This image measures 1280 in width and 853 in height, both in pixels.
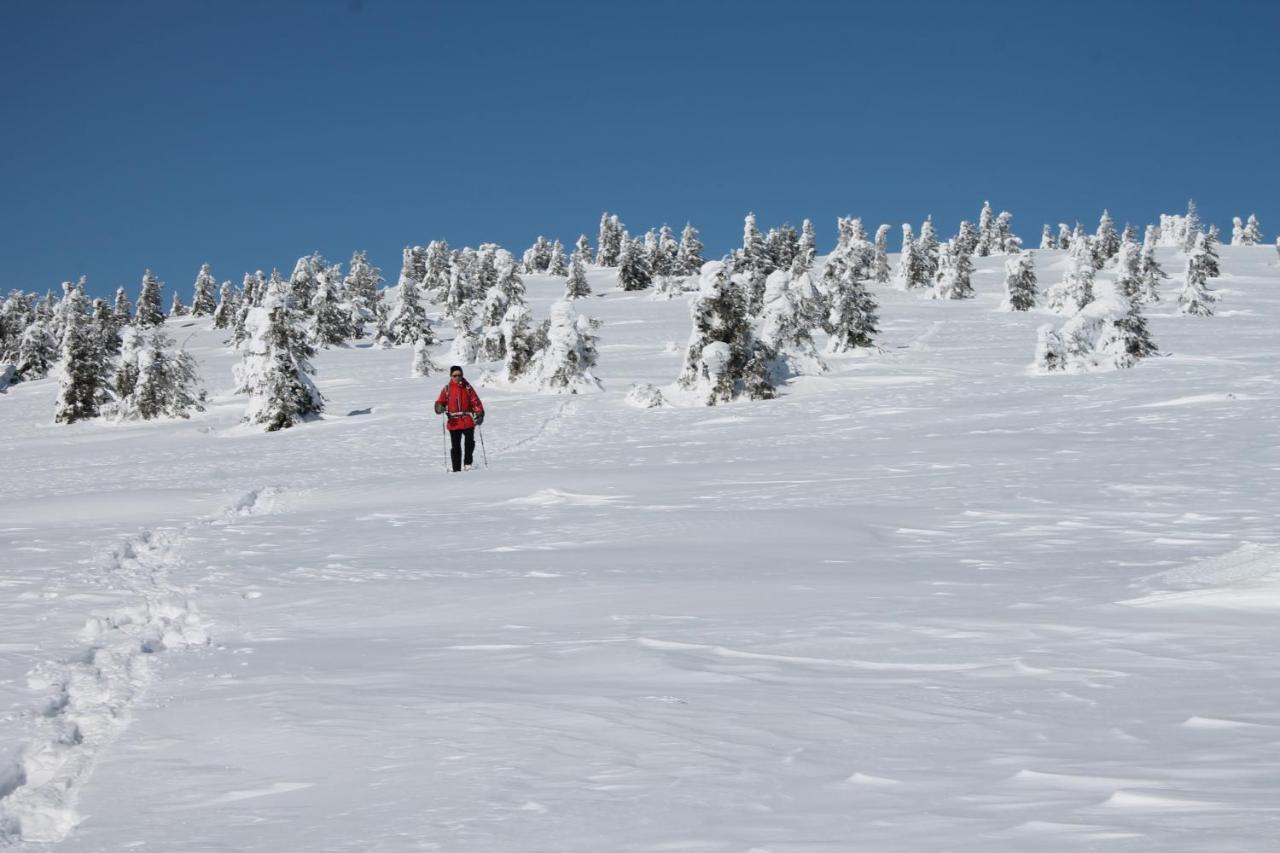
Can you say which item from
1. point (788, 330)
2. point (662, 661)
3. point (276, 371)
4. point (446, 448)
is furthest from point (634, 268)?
point (662, 661)

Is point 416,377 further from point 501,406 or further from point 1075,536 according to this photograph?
point 1075,536

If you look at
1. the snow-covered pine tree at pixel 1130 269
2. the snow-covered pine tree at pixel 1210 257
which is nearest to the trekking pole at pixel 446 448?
the snow-covered pine tree at pixel 1130 269

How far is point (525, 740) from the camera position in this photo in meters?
3.60

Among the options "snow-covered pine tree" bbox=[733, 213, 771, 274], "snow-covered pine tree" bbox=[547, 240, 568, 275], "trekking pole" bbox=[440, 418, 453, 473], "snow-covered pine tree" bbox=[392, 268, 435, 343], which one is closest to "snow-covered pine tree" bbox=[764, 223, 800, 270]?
"snow-covered pine tree" bbox=[733, 213, 771, 274]

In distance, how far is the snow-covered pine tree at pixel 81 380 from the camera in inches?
1720

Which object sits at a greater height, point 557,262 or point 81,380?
point 557,262

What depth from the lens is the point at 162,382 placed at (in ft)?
133

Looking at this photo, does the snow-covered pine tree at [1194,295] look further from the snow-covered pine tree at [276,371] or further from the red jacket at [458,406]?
the red jacket at [458,406]

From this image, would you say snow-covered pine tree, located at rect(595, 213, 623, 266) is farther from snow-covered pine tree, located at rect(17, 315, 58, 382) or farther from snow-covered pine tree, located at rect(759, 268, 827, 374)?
snow-covered pine tree, located at rect(759, 268, 827, 374)

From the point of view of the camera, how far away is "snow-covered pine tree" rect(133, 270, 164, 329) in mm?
98312

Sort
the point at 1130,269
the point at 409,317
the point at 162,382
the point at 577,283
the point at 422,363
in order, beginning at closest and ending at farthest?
1. the point at 162,382
2. the point at 422,363
3. the point at 409,317
4. the point at 1130,269
5. the point at 577,283

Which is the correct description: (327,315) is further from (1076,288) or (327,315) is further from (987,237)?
(987,237)

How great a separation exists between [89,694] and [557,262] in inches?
4662

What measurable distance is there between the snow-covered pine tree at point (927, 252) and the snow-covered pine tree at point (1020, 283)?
61.2ft
